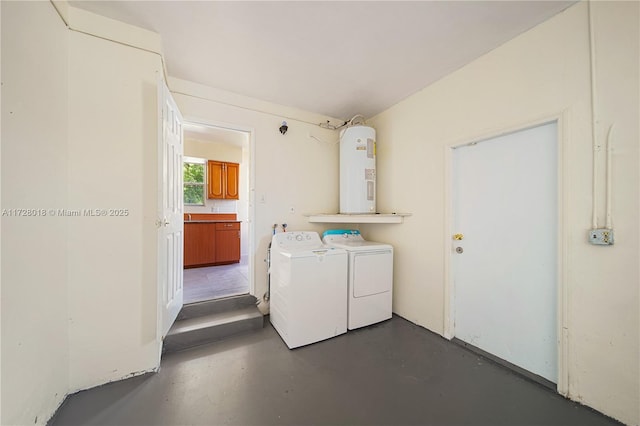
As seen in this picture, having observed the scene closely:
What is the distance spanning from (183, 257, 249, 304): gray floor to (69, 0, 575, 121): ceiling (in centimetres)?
246

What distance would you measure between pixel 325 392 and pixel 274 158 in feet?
7.98

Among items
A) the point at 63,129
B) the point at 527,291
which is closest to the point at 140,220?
the point at 63,129

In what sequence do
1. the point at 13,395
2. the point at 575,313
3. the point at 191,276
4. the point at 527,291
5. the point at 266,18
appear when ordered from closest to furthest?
the point at 13,395 < the point at 575,313 < the point at 266,18 < the point at 527,291 < the point at 191,276

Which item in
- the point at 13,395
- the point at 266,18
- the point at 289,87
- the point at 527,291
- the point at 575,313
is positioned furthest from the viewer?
the point at 289,87

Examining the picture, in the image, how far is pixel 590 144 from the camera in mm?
1371

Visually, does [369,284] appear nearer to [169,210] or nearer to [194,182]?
[169,210]

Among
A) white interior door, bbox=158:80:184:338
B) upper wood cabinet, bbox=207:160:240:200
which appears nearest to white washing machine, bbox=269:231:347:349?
white interior door, bbox=158:80:184:338

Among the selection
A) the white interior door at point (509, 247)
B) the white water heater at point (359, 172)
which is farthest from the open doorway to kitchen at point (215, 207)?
the white interior door at point (509, 247)

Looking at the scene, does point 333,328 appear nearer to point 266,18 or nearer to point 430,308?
point 430,308

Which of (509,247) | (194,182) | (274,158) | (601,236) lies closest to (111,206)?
(274,158)

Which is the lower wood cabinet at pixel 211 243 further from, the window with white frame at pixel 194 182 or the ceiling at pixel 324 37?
the ceiling at pixel 324 37

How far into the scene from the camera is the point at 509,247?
1814mm

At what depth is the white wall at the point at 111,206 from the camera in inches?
59.3

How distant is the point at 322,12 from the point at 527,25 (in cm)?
154
